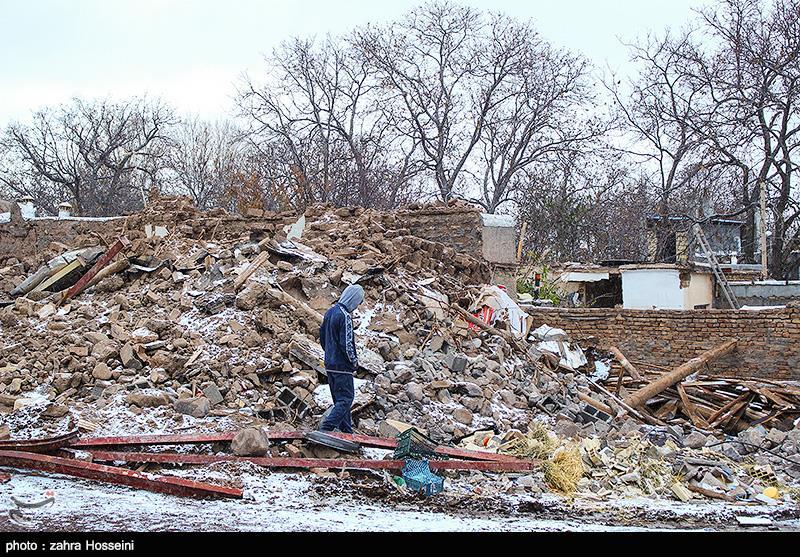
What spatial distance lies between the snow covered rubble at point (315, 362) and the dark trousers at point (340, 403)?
0.46m

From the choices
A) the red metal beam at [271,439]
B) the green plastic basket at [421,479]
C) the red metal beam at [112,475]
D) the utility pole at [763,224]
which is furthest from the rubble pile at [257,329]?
the utility pole at [763,224]

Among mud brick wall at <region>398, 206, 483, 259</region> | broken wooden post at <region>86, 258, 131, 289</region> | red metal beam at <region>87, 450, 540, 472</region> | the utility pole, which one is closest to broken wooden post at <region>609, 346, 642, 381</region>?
mud brick wall at <region>398, 206, 483, 259</region>

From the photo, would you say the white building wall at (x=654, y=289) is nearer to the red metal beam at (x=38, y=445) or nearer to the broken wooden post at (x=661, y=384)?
the broken wooden post at (x=661, y=384)

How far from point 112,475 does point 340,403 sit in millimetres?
2326

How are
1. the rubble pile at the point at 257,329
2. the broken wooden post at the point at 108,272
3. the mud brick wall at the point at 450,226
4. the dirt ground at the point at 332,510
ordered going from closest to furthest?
1. the dirt ground at the point at 332,510
2. the rubble pile at the point at 257,329
3. the broken wooden post at the point at 108,272
4. the mud brick wall at the point at 450,226

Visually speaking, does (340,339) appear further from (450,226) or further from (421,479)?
(450,226)

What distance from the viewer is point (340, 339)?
26.2 ft

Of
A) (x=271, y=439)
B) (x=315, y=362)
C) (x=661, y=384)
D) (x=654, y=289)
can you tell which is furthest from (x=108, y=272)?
(x=654, y=289)

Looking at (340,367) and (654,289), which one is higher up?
(654,289)

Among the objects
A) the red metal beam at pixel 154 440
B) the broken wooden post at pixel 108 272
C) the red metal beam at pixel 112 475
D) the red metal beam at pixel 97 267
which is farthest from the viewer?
the broken wooden post at pixel 108 272

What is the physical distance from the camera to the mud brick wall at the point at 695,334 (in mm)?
14453

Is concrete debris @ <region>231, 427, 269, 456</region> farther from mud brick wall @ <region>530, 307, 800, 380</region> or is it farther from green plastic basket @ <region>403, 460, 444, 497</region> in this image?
mud brick wall @ <region>530, 307, 800, 380</region>

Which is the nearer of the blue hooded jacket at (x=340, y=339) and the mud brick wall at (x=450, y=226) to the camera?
the blue hooded jacket at (x=340, y=339)

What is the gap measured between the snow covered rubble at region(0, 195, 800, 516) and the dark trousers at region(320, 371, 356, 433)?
46cm
